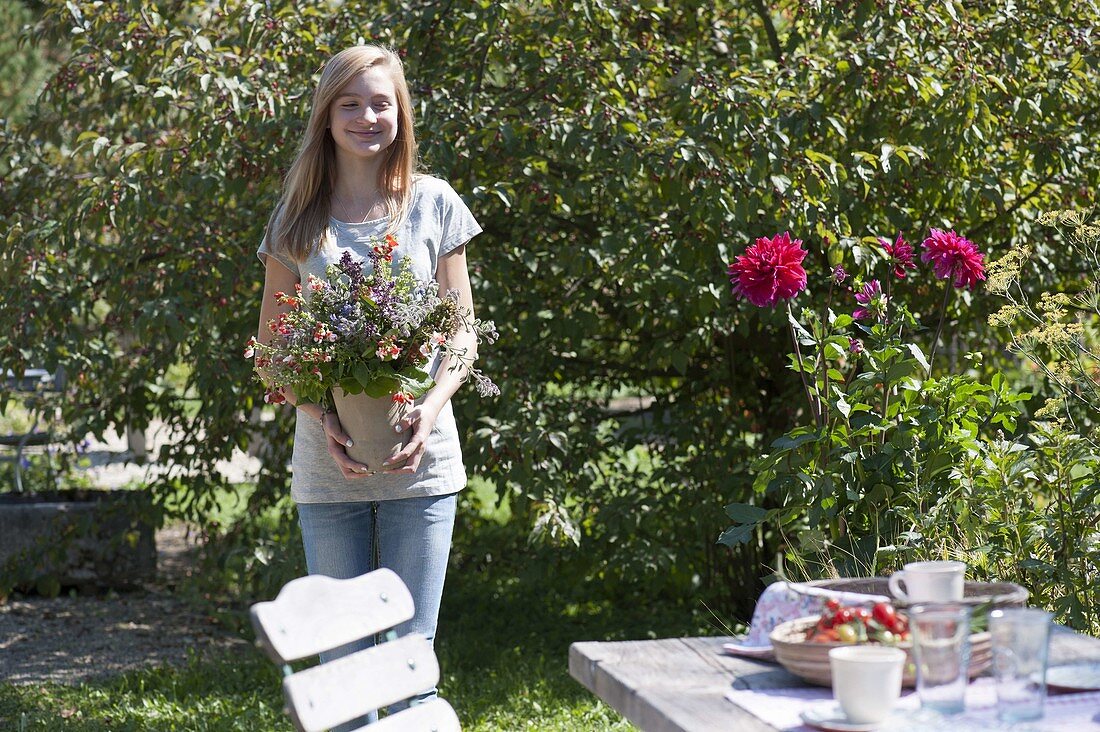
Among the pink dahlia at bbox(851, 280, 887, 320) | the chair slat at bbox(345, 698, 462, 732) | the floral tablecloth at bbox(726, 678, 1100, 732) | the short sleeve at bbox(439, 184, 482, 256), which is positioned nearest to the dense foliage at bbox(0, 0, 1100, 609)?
the pink dahlia at bbox(851, 280, 887, 320)

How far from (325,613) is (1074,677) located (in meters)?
1.05

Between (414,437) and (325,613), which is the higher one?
(414,437)

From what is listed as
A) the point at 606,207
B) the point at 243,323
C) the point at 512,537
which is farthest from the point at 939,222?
the point at 243,323

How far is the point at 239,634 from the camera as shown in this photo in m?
Result: 5.17

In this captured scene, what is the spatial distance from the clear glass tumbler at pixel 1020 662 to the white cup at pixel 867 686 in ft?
0.38

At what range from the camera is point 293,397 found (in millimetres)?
2555

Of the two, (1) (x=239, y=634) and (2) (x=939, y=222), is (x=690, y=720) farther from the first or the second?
(1) (x=239, y=634)

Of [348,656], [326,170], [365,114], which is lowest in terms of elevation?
[348,656]

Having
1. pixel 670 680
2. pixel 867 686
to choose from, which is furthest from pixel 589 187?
pixel 867 686

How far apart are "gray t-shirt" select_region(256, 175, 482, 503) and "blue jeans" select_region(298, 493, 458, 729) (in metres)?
0.03

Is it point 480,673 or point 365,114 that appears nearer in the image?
point 365,114

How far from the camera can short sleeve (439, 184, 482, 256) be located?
262 centimetres

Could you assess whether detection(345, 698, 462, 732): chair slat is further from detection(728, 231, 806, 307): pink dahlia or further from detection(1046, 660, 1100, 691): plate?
detection(728, 231, 806, 307): pink dahlia

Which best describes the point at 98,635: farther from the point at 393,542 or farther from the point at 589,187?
the point at 393,542
